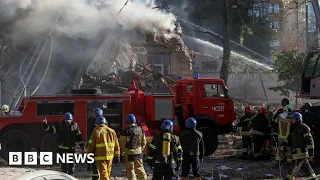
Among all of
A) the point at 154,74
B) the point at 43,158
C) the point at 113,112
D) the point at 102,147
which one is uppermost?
the point at 154,74

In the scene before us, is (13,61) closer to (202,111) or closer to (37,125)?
(37,125)

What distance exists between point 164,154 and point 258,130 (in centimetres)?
537

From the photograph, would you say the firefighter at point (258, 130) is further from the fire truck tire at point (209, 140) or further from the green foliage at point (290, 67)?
the green foliage at point (290, 67)

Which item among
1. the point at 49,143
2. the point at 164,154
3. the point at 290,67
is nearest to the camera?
the point at 164,154

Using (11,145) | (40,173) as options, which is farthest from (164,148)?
(11,145)

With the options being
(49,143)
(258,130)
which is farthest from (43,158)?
(258,130)

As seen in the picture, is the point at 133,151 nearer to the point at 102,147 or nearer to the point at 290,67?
the point at 102,147

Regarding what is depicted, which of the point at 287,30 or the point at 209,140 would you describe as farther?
the point at 287,30

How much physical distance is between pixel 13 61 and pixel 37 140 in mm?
7628

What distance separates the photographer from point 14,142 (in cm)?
1225

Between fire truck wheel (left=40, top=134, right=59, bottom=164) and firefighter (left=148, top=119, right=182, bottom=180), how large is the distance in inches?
187

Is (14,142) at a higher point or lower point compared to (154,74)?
lower

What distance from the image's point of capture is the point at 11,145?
12.2 m

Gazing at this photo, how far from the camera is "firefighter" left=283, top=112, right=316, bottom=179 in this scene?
30.9 ft
